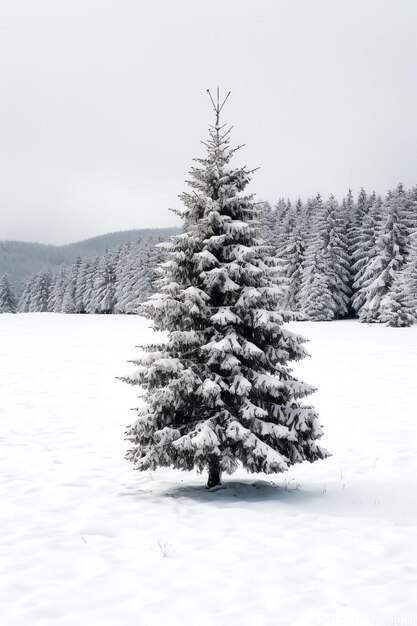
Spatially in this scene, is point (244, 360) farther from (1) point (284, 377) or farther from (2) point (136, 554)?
(2) point (136, 554)

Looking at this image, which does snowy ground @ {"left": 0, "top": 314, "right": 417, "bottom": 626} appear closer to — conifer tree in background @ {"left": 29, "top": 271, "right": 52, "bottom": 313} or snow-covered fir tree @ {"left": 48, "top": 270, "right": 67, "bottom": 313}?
snow-covered fir tree @ {"left": 48, "top": 270, "right": 67, "bottom": 313}

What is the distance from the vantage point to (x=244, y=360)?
925 cm

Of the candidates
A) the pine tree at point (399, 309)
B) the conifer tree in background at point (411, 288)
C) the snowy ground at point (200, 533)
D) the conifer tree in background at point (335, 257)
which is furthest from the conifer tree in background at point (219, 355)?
the conifer tree in background at point (335, 257)

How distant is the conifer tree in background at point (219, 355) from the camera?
28.1 feet

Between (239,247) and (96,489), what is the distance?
499 centimetres

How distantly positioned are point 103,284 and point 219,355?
9324 centimetres

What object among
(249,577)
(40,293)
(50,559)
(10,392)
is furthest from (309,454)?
(40,293)

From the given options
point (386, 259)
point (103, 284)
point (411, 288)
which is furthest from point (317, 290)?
point (103, 284)

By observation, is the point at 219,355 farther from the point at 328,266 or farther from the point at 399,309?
the point at 328,266

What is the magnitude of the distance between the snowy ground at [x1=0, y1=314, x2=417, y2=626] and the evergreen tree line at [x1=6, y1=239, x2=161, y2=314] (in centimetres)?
5621

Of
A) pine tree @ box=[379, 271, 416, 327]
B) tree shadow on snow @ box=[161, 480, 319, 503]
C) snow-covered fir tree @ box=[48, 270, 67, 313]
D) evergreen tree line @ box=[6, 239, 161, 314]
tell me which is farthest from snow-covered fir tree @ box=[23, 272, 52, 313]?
tree shadow on snow @ box=[161, 480, 319, 503]

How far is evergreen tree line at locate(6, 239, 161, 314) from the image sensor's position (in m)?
81.2

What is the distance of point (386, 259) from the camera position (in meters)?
56.2

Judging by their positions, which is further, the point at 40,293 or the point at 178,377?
the point at 40,293
